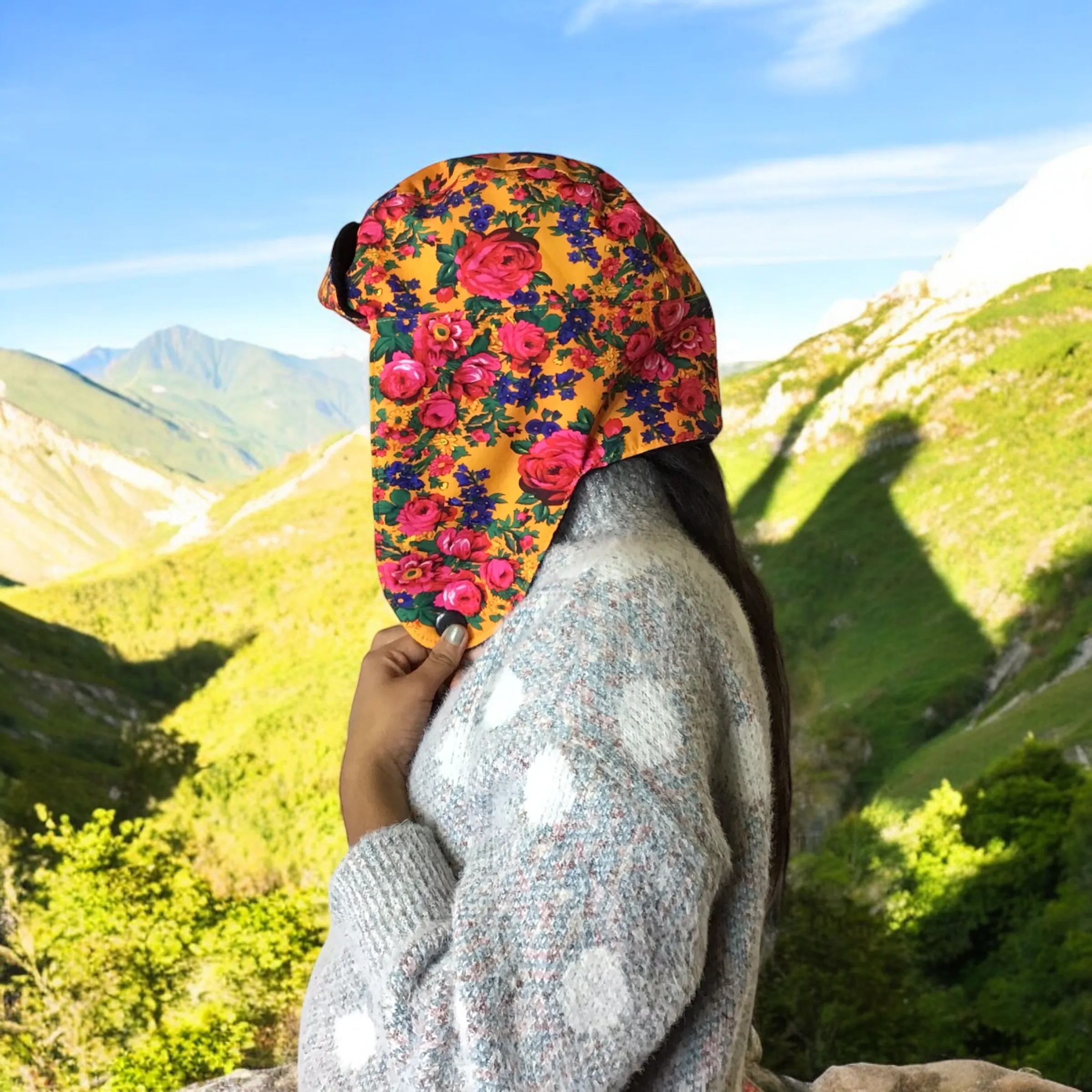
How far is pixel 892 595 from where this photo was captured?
23.1 feet

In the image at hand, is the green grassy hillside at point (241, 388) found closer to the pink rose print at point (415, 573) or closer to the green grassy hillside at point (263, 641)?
the green grassy hillside at point (263, 641)

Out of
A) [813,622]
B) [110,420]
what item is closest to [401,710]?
[813,622]

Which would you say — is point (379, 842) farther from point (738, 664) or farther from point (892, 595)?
point (892, 595)

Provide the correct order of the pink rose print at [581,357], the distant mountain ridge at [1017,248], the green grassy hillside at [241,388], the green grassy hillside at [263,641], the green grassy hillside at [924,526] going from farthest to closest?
the green grassy hillside at [241,388] → the green grassy hillside at [263,641] → the distant mountain ridge at [1017,248] → the green grassy hillside at [924,526] → the pink rose print at [581,357]

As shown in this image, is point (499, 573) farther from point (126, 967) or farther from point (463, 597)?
point (126, 967)

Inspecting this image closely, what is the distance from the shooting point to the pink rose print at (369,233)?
1.06 metres

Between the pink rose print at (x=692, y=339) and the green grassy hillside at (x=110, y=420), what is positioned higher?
the green grassy hillside at (x=110, y=420)

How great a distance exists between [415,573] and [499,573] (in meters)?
0.10

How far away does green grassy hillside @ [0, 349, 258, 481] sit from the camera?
19.1 metres

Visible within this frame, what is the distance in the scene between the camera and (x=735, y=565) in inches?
44.9

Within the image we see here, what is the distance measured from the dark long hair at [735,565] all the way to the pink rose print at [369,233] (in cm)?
33

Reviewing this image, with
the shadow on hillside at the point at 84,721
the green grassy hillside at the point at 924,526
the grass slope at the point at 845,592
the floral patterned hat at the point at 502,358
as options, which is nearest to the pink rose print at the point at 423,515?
the floral patterned hat at the point at 502,358

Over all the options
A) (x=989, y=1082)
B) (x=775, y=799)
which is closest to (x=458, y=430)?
(x=775, y=799)

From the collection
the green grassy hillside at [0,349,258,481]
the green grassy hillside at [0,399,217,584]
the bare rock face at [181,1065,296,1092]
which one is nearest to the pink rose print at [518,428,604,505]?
the bare rock face at [181,1065,296,1092]
